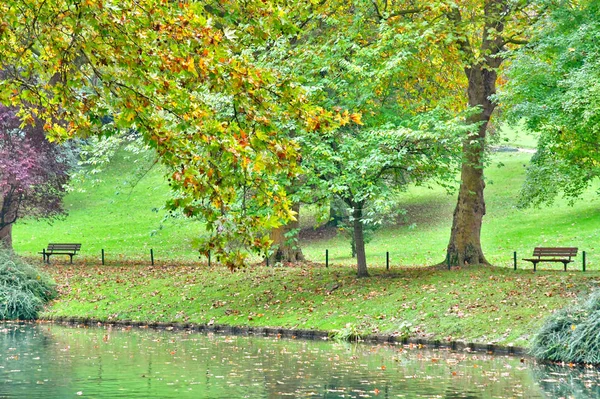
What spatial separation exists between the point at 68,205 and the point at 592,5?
143ft

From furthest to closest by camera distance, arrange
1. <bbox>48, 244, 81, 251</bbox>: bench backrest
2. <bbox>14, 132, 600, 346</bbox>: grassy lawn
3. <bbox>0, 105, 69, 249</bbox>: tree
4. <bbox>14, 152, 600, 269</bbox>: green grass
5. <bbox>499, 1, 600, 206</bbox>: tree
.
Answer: <bbox>14, 152, 600, 269</bbox>: green grass < <bbox>48, 244, 81, 251</bbox>: bench backrest < <bbox>0, 105, 69, 249</bbox>: tree < <bbox>14, 132, 600, 346</bbox>: grassy lawn < <bbox>499, 1, 600, 206</bbox>: tree

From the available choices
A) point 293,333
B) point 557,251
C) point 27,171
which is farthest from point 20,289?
point 557,251

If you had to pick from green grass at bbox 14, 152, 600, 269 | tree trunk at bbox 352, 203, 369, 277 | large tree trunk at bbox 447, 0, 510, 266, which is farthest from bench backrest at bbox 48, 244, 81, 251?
large tree trunk at bbox 447, 0, 510, 266

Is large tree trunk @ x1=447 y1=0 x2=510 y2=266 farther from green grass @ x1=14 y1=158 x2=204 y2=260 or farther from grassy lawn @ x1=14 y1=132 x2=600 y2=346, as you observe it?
green grass @ x1=14 y1=158 x2=204 y2=260

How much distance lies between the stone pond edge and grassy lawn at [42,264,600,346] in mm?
220

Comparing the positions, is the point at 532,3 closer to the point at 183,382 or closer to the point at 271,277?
the point at 271,277

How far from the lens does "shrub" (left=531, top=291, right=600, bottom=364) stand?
60.6 feet

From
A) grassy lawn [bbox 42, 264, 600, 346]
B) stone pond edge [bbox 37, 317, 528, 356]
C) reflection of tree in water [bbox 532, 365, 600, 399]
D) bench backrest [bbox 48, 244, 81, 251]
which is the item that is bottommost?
reflection of tree in water [bbox 532, 365, 600, 399]

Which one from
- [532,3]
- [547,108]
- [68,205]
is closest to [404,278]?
[547,108]

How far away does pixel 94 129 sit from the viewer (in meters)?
12.8

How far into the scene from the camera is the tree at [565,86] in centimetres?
2103

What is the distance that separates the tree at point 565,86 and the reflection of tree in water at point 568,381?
594cm

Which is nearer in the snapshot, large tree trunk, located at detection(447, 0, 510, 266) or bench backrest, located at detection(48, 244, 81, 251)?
large tree trunk, located at detection(447, 0, 510, 266)

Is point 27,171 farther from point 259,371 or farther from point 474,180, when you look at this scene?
point 259,371
